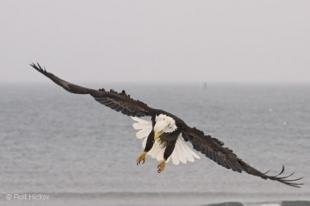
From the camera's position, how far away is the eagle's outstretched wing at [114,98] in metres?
5.71

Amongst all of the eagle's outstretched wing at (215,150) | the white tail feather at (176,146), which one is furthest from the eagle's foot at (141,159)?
the eagle's outstretched wing at (215,150)

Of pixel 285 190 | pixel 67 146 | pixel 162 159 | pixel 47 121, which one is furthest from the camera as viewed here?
pixel 47 121

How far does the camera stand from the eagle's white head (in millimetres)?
5539

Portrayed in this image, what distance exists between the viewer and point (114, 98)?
6000 mm

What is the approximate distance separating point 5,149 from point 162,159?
4738 centimetres

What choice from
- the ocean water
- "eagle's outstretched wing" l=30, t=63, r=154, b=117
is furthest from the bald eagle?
the ocean water

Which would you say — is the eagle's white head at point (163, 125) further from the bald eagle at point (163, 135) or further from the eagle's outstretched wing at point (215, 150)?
the eagle's outstretched wing at point (215, 150)

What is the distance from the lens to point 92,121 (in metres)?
89.9

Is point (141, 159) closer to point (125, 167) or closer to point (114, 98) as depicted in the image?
point (114, 98)

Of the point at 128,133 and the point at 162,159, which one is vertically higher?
the point at 162,159

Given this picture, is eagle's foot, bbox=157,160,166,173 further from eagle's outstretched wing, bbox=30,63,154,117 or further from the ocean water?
the ocean water

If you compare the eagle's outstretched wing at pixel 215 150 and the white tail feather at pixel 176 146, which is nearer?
the eagle's outstretched wing at pixel 215 150

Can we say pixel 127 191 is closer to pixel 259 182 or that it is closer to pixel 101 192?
pixel 101 192

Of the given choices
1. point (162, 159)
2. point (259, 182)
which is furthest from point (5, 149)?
point (162, 159)
